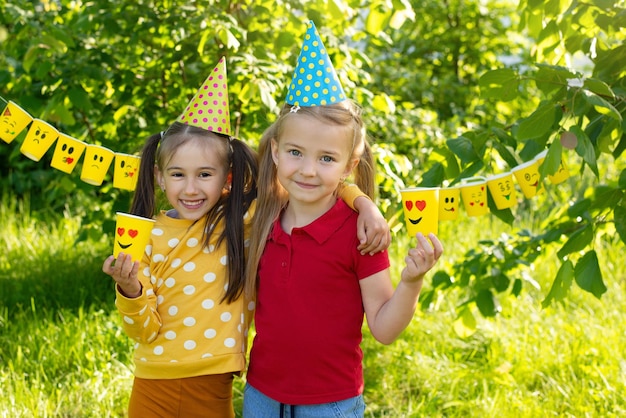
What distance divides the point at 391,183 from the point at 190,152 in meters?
1.44

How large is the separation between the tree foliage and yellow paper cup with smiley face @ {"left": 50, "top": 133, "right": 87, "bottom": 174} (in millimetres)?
392

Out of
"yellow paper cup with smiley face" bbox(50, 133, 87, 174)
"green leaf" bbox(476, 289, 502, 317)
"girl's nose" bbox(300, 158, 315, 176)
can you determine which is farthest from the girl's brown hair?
"green leaf" bbox(476, 289, 502, 317)

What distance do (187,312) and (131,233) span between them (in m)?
0.44

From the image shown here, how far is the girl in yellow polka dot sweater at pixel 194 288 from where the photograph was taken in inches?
85.8

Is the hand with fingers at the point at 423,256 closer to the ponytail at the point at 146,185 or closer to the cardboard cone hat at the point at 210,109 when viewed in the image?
the cardboard cone hat at the point at 210,109

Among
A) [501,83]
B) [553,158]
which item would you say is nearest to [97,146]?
[501,83]

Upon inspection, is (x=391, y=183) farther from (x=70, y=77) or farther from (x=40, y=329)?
(x=40, y=329)

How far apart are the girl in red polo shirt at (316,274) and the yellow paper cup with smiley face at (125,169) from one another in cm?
59

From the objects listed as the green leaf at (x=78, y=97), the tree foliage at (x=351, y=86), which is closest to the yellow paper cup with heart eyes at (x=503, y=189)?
the tree foliage at (x=351, y=86)

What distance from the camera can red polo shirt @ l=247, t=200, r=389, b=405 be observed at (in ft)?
6.68

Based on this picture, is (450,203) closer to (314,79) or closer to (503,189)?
(503,189)

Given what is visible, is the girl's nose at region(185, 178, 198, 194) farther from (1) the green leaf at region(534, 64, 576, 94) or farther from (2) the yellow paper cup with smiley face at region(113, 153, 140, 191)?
(1) the green leaf at region(534, 64, 576, 94)

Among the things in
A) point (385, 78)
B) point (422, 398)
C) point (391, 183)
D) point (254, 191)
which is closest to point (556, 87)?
point (254, 191)

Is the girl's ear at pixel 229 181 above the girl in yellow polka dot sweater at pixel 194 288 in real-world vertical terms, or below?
above
